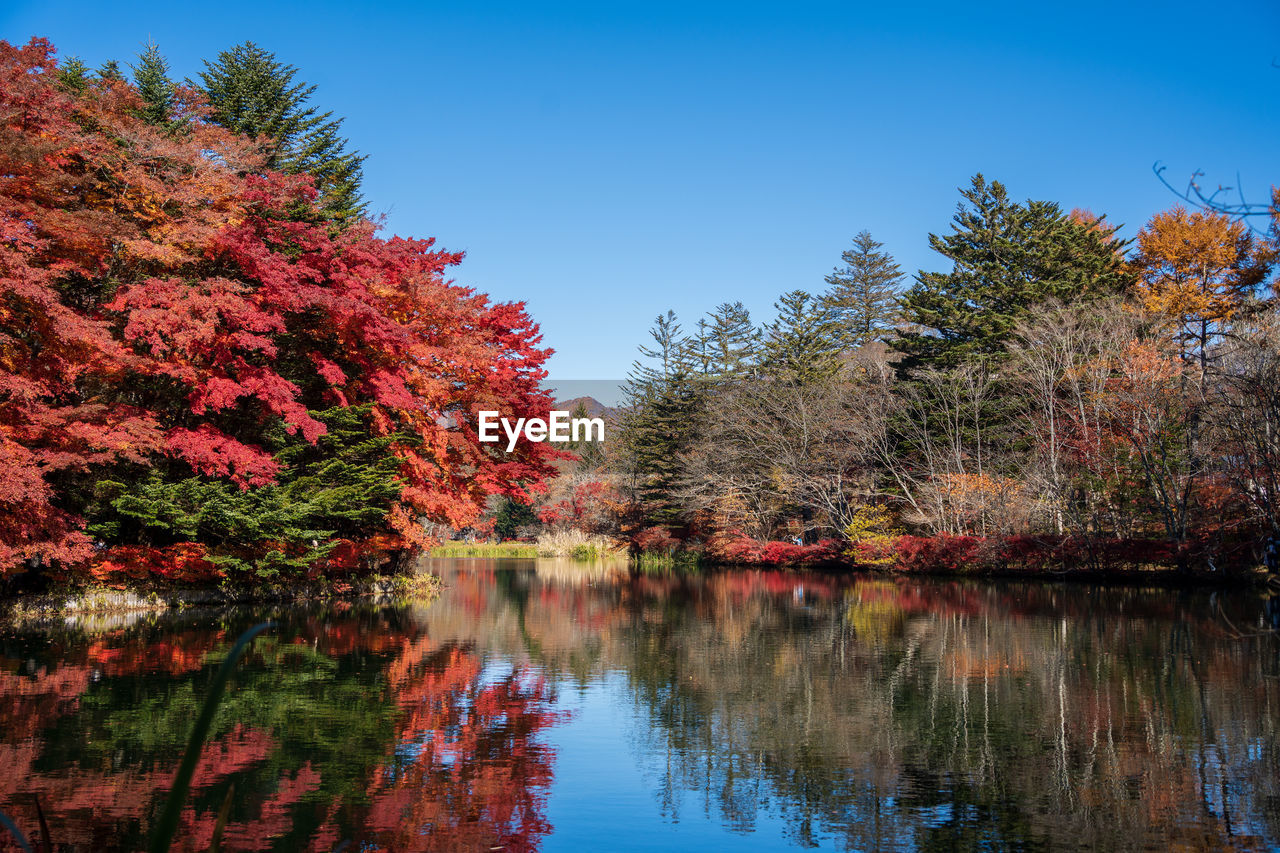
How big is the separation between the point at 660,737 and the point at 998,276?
35138mm

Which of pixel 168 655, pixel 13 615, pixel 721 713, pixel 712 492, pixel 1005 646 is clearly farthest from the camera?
pixel 712 492

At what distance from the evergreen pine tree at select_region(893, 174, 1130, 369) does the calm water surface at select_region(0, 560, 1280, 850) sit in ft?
75.0

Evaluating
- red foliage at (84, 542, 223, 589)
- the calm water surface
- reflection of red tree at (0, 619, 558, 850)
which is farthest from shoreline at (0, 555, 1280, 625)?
reflection of red tree at (0, 619, 558, 850)

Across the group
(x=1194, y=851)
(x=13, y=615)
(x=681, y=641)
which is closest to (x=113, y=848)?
(x=1194, y=851)

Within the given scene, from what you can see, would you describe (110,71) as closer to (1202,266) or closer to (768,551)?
(768,551)

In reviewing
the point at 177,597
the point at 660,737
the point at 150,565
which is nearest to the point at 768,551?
the point at 177,597

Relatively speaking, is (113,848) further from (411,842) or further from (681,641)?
(681,641)

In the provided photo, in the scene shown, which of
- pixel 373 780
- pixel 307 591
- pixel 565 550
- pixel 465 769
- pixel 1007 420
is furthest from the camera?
pixel 565 550

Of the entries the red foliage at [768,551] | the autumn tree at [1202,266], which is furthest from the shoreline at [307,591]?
the autumn tree at [1202,266]

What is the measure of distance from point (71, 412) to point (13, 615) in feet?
13.5

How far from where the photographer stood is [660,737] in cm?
823

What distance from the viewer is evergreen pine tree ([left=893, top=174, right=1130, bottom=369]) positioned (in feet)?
120

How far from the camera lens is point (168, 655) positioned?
40.6 ft

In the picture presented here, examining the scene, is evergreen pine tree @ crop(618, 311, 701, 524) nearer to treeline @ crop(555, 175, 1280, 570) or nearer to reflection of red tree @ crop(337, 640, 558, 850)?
treeline @ crop(555, 175, 1280, 570)
